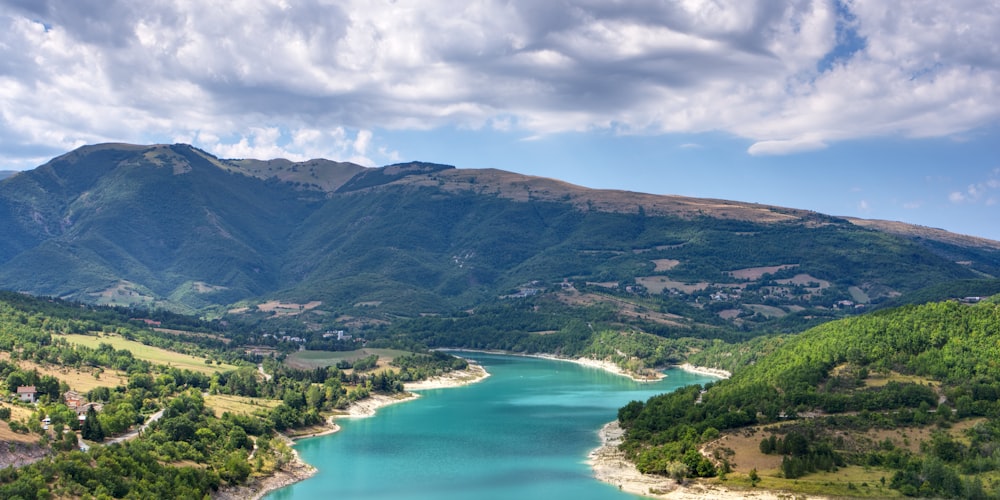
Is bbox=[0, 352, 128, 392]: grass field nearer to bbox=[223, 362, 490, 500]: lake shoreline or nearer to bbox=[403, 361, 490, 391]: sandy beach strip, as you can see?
bbox=[223, 362, 490, 500]: lake shoreline

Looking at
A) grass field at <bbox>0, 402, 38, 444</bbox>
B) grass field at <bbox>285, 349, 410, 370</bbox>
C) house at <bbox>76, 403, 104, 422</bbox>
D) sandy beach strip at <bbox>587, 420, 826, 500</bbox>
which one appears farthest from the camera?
grass field at <bbox>285, 349, 410, 370</bbox>

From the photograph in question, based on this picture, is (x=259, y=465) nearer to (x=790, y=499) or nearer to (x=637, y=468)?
(x=637, y=468)

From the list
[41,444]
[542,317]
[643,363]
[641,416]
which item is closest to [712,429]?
[641,416]

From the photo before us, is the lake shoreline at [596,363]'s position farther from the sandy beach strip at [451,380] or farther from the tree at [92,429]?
the tree at [92,429]

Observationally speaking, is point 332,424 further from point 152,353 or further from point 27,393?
point 152,353

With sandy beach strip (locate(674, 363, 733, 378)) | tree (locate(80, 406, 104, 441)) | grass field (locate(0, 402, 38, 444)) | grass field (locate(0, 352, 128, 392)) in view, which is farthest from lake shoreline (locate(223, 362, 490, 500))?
sandy beach strip (locate(674, 363, 733, 378))

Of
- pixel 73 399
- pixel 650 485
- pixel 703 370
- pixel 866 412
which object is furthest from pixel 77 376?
pixel 703 370
